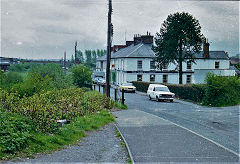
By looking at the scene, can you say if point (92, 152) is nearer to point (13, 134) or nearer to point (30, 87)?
point (13, 134)

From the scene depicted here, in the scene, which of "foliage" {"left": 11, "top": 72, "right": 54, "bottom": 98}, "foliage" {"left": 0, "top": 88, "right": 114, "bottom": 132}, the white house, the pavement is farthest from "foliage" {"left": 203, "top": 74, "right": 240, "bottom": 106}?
the white house

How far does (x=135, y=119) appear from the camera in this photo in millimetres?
16156

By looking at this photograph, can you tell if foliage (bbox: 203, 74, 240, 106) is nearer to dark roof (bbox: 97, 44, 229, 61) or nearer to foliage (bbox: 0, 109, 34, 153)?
foliage (bbox: 0, 109, 34, 153)

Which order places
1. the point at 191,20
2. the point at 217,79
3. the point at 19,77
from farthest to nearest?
the point at 191,20, the point at 217,79, the point at 19,77

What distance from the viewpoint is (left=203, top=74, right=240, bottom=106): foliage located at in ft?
89.3

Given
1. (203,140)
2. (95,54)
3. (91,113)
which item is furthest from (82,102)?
(95,54)

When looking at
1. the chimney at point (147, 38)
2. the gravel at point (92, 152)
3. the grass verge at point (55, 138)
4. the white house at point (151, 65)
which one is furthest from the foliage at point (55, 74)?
the chimney at point (147, 38)

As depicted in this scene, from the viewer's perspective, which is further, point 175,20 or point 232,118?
point 175,20

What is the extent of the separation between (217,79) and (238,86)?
1.94m

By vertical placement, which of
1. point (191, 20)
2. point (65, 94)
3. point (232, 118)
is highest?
point (191, 20)

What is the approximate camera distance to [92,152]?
930 cm

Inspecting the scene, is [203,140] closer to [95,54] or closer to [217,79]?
[217,79]

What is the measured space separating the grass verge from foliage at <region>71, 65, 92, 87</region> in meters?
28.1

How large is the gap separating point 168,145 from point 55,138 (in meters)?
3.71
